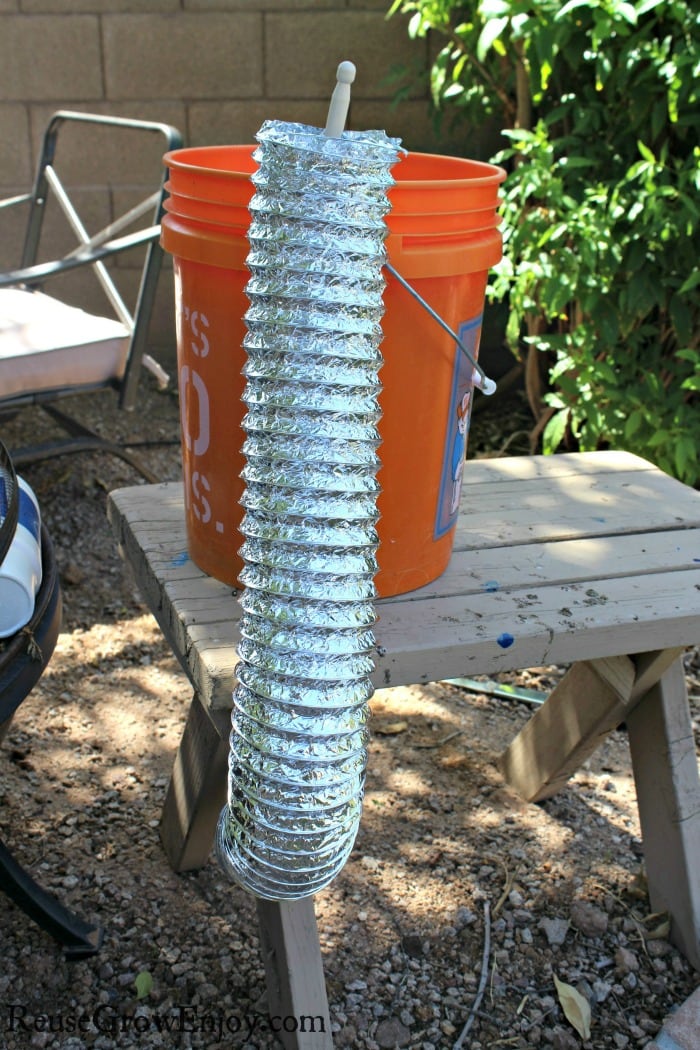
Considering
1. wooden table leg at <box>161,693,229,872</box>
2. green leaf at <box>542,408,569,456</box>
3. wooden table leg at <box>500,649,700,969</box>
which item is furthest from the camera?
green leaf at <box>542,408,569,456</box>

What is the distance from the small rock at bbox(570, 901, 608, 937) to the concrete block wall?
252 cm

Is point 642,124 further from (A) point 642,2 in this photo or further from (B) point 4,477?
(B) point 4,477

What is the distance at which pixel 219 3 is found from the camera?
11.2 feet

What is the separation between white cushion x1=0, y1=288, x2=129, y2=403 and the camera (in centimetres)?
254

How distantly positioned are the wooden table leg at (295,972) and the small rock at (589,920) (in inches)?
20.0

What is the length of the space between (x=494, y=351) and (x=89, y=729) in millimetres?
2215

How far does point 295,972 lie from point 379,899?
414 mm

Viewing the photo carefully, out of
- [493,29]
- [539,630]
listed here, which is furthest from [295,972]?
[493,29]

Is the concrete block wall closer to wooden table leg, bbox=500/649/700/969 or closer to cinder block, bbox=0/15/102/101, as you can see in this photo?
cinder block, bbox=0/15/102/101

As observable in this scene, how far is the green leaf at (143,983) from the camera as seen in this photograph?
1518 millimetres

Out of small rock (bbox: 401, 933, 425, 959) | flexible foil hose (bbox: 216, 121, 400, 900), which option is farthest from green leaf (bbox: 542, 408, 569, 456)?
flexible foil hose (bbox: 216, 121, 400, 900)

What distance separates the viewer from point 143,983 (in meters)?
1.53

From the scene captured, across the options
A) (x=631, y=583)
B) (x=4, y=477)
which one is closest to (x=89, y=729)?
(x=4, y=477)

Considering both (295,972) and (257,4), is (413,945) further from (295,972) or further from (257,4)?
(257,4)
